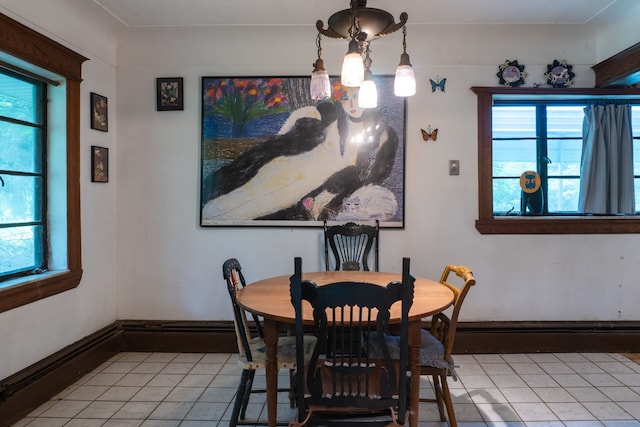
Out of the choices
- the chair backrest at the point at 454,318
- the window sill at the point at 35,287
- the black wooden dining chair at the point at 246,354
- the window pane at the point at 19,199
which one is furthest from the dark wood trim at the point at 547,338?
the window pane at the point at 19,199

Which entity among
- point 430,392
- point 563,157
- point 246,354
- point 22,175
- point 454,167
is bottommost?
point 430,392

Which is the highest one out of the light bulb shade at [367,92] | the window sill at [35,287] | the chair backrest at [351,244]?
the light bulb shade at [367,92]

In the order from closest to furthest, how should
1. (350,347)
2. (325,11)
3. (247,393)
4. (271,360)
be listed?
(350,347), (271,360), (247,393), (325,11)

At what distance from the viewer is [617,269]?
3391mm

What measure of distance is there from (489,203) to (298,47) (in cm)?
198

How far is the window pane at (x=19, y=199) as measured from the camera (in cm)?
250

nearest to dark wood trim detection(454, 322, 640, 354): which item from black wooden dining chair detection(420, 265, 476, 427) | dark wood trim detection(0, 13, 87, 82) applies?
black wooden dining chair detection(420, 265, 476, 427)

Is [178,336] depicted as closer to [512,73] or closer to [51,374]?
[51,374]

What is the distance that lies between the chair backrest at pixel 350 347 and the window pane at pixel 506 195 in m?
2.30

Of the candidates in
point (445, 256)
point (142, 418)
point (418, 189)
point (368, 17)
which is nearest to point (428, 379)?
point (445, 256)

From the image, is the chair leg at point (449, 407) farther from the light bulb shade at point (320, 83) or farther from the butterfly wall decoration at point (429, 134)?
the butterfly wall decoration at point (429, 134)

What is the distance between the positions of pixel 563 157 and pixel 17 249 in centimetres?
413

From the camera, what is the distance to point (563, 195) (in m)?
3.57

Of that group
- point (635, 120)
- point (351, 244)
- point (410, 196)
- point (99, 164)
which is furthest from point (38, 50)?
point (635, 120)
